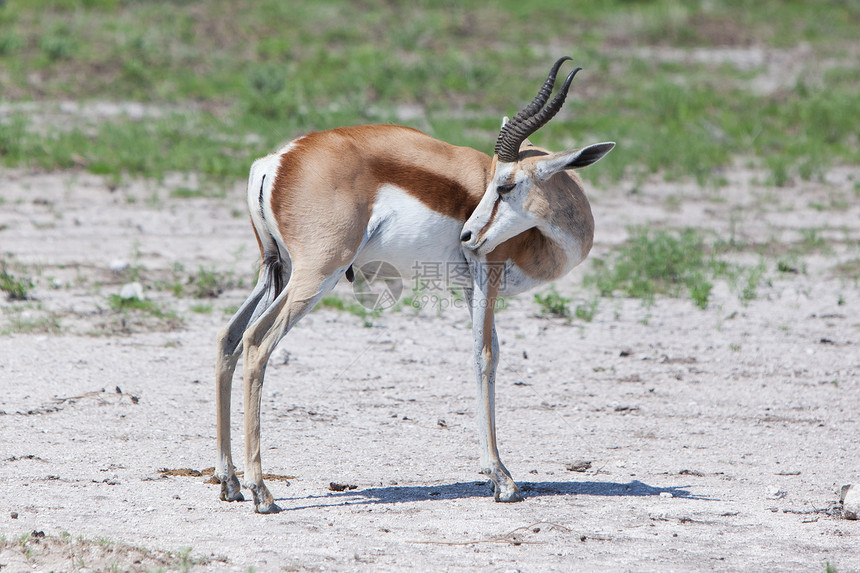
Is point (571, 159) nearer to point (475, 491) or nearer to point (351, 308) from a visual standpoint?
point (475, 491)

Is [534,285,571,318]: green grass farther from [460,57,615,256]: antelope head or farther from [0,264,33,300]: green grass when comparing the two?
[0,264,33,300]: green grass

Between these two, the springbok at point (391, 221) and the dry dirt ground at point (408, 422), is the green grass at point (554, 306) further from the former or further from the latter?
the springbok at point (391, 221)

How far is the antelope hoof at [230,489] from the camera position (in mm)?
4839

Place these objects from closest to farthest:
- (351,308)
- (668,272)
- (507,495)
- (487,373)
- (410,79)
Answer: (507,495), (487,373), (351,308), (668,272), (410,79)

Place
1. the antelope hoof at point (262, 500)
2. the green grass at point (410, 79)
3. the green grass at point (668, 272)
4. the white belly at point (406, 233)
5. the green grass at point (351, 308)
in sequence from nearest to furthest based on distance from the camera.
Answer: the antelope hoof at point (262, 500)
the white belly at point (406, 233)
the green grass at point (351, 308)
the green grass at point (668, 272)
the green grass at point (410, 79)

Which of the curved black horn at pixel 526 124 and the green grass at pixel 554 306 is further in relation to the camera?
the green grass at pixel 554 306

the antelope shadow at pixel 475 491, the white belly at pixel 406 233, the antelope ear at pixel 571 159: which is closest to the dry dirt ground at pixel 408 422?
the antelope shadow at pixel 475 491

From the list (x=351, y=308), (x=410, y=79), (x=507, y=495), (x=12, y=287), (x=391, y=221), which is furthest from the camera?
(x=410, y=79)

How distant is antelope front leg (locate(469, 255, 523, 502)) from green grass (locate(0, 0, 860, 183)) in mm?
6741

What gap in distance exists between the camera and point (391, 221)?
479 centimetres

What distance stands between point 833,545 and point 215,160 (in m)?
8.56

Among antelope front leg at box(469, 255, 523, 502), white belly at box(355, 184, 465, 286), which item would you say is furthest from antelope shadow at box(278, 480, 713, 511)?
white belly at box(355, 184, 465, 286)

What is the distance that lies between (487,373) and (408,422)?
124 cm

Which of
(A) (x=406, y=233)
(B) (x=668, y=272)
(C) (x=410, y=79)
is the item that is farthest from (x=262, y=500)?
(C) (x=410, y=79)
